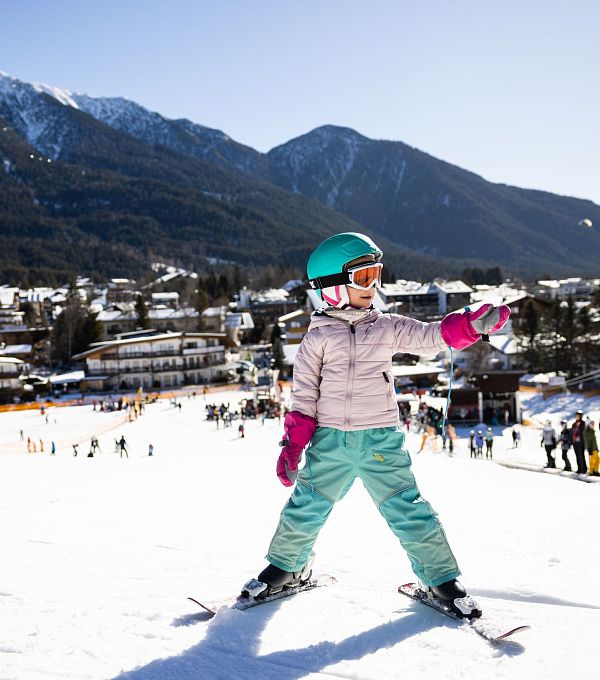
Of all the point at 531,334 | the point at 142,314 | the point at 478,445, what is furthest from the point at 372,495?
the point at 142,314

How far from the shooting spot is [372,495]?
3.02 meters

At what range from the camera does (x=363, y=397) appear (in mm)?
3074

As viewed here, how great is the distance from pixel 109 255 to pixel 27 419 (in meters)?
146

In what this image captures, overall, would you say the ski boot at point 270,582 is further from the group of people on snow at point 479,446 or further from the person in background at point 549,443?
the group of people on snow at point 479,446

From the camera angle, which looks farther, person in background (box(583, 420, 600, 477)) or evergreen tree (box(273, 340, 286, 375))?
evergreen tree (box(273, 340, 286, 375))

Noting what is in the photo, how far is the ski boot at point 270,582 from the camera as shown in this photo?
9.85ft

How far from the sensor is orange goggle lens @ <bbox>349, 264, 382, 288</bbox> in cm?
315

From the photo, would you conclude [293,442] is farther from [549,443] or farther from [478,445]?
[478,445]

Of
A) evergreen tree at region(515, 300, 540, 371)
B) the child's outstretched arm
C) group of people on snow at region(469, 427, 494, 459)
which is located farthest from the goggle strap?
evergreen tree at region(515, 300, 540, 371)

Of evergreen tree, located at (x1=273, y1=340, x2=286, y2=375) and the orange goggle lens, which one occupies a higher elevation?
the orange goggle lens

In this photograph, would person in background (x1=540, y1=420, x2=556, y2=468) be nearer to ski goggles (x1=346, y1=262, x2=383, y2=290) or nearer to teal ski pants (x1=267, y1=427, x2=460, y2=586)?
teal ski pants (x1=267, y1=427, x2=460, y2=586)

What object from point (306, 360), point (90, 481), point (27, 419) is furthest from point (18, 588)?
point (27, 419)

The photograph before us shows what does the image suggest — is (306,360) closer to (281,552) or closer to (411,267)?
(281,552)

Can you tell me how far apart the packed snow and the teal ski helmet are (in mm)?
1622
